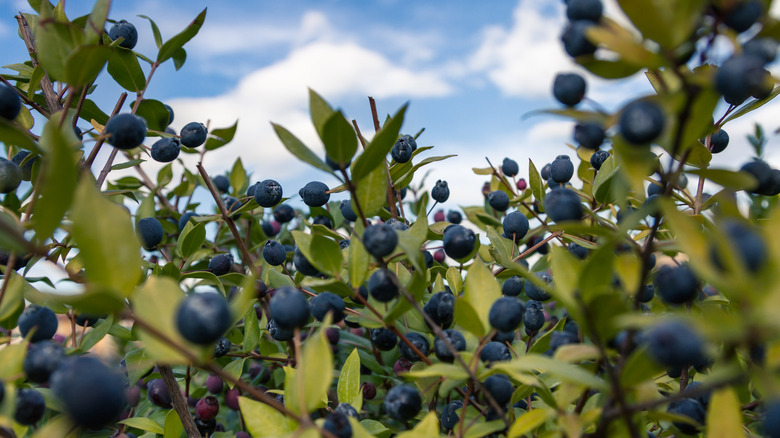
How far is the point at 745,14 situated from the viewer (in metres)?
0.60

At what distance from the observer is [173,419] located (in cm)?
113

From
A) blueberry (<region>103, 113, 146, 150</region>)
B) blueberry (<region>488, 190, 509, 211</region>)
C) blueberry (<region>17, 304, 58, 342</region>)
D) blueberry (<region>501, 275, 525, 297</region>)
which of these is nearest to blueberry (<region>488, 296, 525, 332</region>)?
blueberry (<region>501, 275, 525, 297</region>)

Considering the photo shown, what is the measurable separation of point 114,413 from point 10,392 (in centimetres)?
18

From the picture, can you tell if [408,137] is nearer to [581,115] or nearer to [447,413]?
[447,413]

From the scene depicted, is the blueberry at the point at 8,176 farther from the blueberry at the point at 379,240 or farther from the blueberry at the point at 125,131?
the blueberry at the point at 379,240

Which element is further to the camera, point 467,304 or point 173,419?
point 173,419

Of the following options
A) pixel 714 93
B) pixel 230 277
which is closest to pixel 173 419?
pixel 230 277

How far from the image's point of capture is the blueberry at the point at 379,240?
0.76m

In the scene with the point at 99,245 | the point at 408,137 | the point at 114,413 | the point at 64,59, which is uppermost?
the point at 408,137

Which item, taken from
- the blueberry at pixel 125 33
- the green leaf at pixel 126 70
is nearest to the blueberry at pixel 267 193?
the green leaf at pixel 126 70

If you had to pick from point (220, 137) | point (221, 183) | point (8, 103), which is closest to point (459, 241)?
point (220, 137)

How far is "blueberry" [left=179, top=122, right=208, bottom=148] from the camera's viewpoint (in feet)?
4.36

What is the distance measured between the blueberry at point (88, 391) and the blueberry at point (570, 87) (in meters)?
0.66

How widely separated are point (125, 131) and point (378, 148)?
1.56 ft
